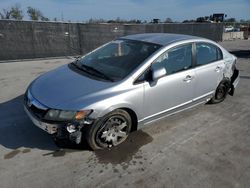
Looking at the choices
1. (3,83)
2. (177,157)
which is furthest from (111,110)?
(3,83)

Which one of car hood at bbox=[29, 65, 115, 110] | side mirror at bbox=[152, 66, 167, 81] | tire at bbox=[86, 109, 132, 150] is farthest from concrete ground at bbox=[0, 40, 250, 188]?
side mirror at bbox=[152, 66, 167, 81]

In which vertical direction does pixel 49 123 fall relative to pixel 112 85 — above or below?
below

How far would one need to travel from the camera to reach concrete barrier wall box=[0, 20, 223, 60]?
9.76 meters

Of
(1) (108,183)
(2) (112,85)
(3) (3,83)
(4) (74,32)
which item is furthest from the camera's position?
(4) (74,32)

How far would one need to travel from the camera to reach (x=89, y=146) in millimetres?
3105

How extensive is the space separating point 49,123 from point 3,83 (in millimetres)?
4322

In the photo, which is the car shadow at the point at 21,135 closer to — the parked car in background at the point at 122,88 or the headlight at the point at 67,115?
the parked car in background at the point at 122,88

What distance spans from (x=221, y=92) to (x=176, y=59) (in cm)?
178

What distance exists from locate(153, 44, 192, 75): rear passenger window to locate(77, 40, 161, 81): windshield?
20 cm

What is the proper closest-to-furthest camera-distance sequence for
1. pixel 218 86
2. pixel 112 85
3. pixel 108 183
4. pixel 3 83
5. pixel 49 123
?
pixel 108 183, pixel 49 123, pixel 112 85, pixel 218 86, pixel 3 83

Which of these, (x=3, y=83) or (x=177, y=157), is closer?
(x=177, y=157)

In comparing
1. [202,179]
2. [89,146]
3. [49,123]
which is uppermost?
[49,123]

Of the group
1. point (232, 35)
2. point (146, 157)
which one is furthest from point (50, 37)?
point (232, 35)

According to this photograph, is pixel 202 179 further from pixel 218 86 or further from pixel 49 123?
pixel 218 86
